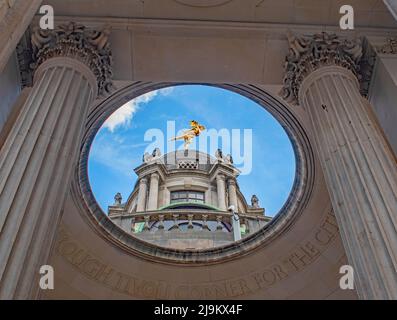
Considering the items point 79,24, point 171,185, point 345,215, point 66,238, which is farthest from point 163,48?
point 171,185

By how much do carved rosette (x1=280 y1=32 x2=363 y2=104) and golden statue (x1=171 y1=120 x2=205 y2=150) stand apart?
26.1m

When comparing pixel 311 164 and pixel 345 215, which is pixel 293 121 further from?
pixel 345 215

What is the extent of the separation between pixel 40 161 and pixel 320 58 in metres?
6.54

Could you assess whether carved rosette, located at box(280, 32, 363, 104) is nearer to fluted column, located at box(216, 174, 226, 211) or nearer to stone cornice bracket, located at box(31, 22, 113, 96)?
stone cornice bracket, located at box(31, 22, 113, 96)

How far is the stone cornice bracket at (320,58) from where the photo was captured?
11.4 metres

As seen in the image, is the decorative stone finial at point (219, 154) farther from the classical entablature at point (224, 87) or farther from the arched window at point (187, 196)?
the classical entablature at point (224, 87)

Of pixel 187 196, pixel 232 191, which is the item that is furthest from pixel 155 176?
pixel 232 191

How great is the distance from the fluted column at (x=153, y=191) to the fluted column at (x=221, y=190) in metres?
6.35

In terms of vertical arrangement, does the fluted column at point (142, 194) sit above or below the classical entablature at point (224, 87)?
above

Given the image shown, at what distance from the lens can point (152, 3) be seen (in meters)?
12.2

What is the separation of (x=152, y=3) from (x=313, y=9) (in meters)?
3.84

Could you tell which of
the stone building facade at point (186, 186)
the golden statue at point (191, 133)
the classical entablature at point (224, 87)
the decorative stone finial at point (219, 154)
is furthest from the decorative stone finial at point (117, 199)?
the classical entablature at point (224, 87)

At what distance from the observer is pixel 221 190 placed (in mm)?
53000

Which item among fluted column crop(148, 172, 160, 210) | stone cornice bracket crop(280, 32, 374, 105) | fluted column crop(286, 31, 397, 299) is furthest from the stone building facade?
fluted column crop(286, 31, 397, 299)
